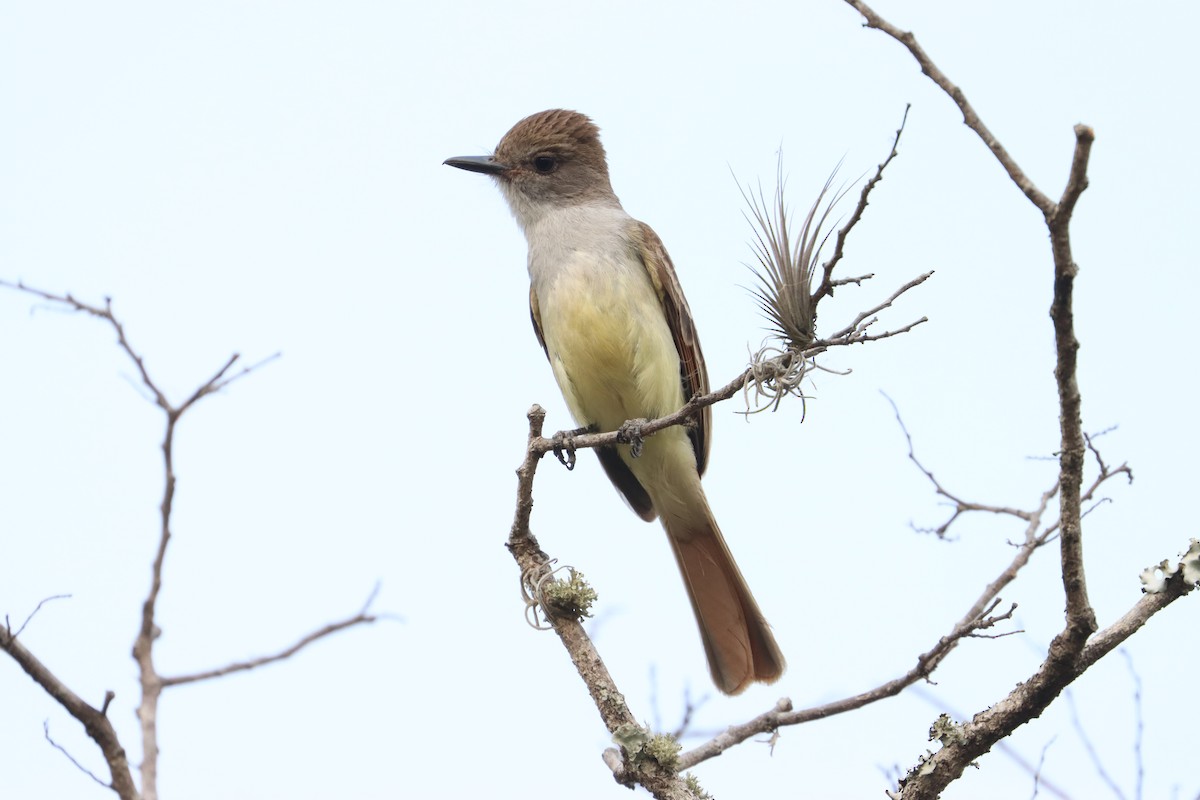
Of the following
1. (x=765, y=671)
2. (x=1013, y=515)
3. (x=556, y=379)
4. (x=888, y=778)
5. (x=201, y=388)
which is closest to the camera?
(x=201, y=388)

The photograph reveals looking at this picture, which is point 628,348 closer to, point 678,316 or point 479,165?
point 678,316

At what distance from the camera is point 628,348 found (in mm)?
5535

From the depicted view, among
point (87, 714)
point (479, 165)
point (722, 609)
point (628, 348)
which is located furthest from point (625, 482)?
point (87, 714)

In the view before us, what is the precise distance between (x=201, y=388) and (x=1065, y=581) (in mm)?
2157

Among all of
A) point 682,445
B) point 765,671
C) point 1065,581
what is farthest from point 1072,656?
point 682,445

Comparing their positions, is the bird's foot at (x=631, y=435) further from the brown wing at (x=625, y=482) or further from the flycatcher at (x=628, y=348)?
the brown wing at (x=625, y=482)

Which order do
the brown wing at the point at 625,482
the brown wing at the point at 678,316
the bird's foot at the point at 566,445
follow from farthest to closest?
1. the brown wing at the point at 625,482
2. the brown wing at the point at 678,316
3. the bird's foot at the point at 566,445

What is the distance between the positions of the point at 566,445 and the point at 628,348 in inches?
53.4

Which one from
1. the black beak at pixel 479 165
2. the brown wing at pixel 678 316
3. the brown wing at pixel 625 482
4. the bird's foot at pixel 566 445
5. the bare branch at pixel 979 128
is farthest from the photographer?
A: the black beak at pixel 479 165

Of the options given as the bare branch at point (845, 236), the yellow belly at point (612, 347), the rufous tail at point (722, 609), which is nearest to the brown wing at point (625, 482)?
the rufous tail at point (722, 609)

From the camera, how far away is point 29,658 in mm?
2791

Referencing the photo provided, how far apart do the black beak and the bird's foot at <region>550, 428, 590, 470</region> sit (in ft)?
5.41

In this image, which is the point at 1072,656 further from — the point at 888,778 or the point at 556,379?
the point at 556,379

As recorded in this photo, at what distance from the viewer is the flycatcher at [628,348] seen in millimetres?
5551
